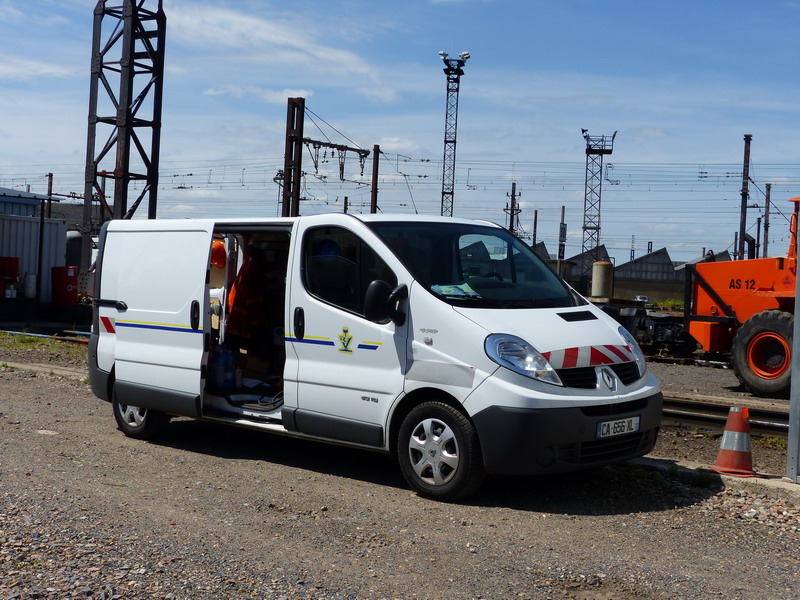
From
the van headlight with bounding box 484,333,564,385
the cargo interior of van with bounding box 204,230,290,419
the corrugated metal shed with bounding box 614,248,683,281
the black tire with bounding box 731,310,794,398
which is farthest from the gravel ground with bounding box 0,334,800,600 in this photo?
the corrugated metal shed with bounding box 614,248,683,281

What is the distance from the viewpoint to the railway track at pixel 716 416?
984 centimetres

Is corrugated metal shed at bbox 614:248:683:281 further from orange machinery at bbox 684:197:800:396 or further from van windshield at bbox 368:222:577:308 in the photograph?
van windshield at bbox 368:222:577:308

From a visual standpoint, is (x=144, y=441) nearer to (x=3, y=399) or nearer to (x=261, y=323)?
(x=261, y=323)

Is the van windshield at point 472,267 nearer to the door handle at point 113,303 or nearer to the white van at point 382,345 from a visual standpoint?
the white van at point 382,345

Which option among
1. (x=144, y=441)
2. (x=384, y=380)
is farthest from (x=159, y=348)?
(x=384, y=380)

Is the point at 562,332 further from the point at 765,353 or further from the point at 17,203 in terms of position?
the point at 17,203

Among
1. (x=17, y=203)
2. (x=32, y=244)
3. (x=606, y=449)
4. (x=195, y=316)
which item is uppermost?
(x=17, y=203)

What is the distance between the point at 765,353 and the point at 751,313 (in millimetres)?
1106

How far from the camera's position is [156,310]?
8477 mm

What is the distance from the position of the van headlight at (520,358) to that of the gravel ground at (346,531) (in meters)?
0.94

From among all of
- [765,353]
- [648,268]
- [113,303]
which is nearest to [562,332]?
[113,303]

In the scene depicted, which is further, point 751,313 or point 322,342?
point 751,313

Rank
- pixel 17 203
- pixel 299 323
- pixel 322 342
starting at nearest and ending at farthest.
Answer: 1. pixel 322 342
2. pixel 299 323
3. pixel 17 203

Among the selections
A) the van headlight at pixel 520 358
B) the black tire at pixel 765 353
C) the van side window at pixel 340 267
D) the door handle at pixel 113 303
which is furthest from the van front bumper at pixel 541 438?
the black tire at pixel 765 353
